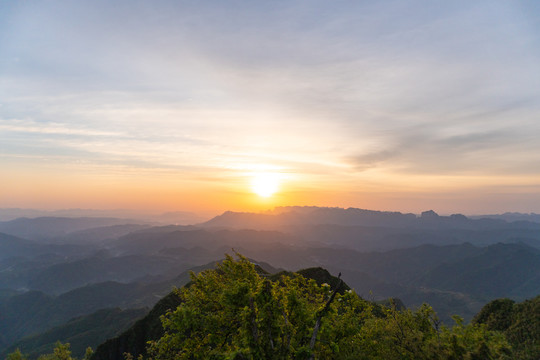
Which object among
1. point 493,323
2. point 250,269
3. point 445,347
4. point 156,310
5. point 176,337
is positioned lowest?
point 156,310

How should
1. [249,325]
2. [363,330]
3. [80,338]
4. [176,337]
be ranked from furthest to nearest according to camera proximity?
[80,338], [363,330], [176,337], [249,325]

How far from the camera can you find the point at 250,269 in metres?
21.1

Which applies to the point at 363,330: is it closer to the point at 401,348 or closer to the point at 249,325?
the point at 401,348

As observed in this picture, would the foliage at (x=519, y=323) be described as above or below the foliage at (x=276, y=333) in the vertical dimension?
below

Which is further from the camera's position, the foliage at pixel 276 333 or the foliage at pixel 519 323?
the foliage at pixel 519 323

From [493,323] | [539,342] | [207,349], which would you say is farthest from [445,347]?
[493,323]

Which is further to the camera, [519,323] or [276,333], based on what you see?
[519,323]

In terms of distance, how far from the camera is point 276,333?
54.6 feet

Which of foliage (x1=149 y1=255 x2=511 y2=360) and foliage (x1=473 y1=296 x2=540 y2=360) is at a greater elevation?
foliage (x1=149 y1=255 x2=511 y2=360)

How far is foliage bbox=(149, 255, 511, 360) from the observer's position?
15867mm

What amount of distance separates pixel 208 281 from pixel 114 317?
753 ft

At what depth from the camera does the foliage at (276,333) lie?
1587 cm

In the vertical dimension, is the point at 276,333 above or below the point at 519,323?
above

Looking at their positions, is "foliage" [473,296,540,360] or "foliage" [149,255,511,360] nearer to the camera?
"foliage" [149,255,511,360]
